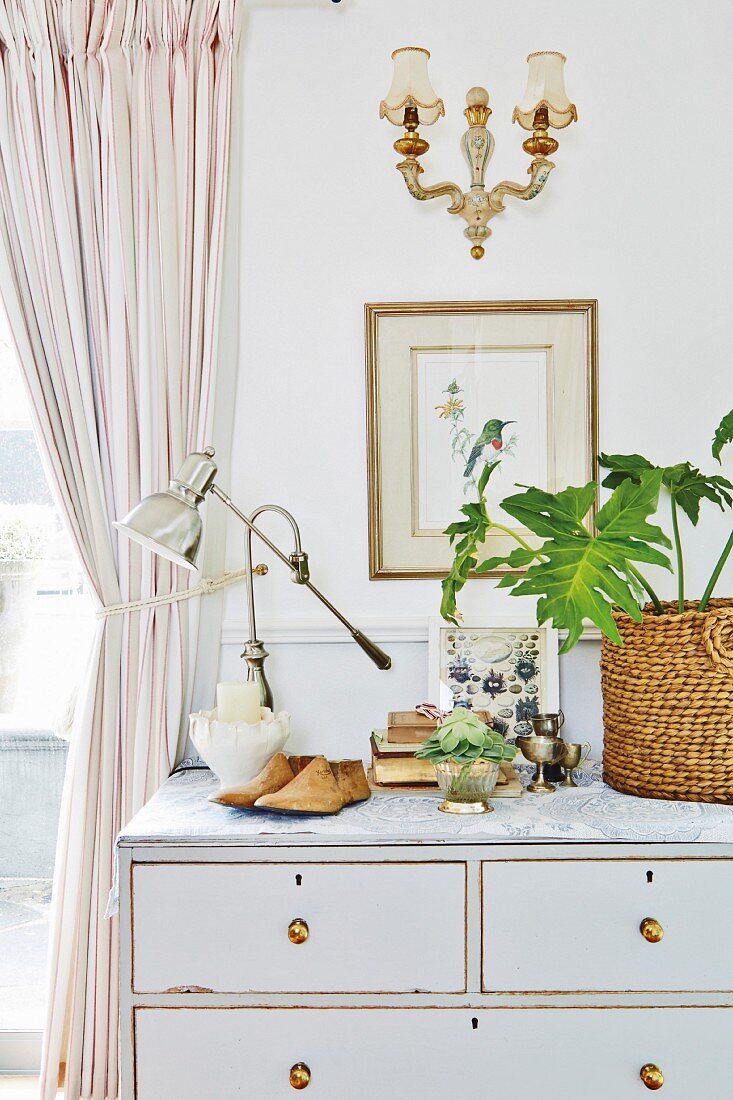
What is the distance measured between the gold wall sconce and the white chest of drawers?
4.22 feet

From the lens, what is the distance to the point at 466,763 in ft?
5.32

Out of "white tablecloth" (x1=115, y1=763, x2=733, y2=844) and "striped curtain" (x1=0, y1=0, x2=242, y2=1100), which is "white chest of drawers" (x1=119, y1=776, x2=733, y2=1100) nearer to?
"white tablecloth" (x1=115, y1=763, x2=733, y2=844)

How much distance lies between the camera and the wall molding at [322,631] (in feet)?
6.83

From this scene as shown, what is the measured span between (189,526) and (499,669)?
2.52ft

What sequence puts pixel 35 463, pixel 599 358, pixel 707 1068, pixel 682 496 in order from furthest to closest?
pixel 35 463, pixel 599 358, pixel 682 496, pixel 707 1068

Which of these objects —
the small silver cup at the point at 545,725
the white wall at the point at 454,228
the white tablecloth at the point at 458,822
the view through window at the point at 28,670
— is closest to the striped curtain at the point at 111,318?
the white wall at the point at 454,228

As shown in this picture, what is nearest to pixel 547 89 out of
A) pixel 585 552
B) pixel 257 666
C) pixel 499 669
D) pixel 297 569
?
pixel 585 552

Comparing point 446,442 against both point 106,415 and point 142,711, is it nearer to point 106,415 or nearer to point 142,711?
point 106,415

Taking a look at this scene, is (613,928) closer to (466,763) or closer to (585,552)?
(466,763)

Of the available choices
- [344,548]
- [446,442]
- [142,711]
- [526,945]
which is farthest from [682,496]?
[142,711]

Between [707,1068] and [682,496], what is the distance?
1055 millimetres

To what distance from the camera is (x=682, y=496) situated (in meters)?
1.95

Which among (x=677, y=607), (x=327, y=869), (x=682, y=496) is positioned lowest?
(x=327, y=869)

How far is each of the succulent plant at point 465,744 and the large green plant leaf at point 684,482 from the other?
60cm
